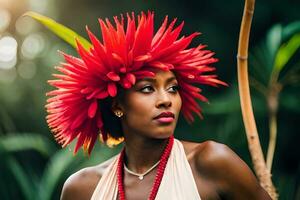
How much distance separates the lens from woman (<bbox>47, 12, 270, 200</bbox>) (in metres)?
2.28

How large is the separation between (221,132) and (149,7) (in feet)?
3.45

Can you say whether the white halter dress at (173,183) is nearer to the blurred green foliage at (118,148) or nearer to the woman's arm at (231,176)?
the woman's arm at (231,176)

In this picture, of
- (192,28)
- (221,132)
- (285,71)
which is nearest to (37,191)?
(221,132)

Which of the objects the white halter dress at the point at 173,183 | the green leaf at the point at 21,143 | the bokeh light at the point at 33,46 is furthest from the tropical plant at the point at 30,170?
the white halter dress at the point at 173,183

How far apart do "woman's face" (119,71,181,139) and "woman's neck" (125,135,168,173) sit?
60 mm

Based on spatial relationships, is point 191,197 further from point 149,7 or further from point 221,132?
point 149,7

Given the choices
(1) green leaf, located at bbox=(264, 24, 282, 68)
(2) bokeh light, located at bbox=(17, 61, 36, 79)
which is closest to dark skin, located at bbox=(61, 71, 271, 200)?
(1) green leaf, located at bbox=(264, 24, 282, 68)

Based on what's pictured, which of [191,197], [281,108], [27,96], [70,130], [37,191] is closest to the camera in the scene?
[191,197]

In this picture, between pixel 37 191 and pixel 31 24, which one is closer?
pixel 37 191

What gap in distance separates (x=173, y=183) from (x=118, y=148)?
6.44 feet

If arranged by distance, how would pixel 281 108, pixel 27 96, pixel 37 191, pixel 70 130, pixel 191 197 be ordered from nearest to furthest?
1. pixel 191 197
2. pixel 70 130
3. pixel 37 191
4. pixel 281 108
5. pixel 27 96

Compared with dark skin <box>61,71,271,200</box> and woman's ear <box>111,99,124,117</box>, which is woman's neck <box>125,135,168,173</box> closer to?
dark skin <box>61,71,271,200</box>

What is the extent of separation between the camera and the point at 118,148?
428cm

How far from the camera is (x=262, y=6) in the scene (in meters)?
4.47
